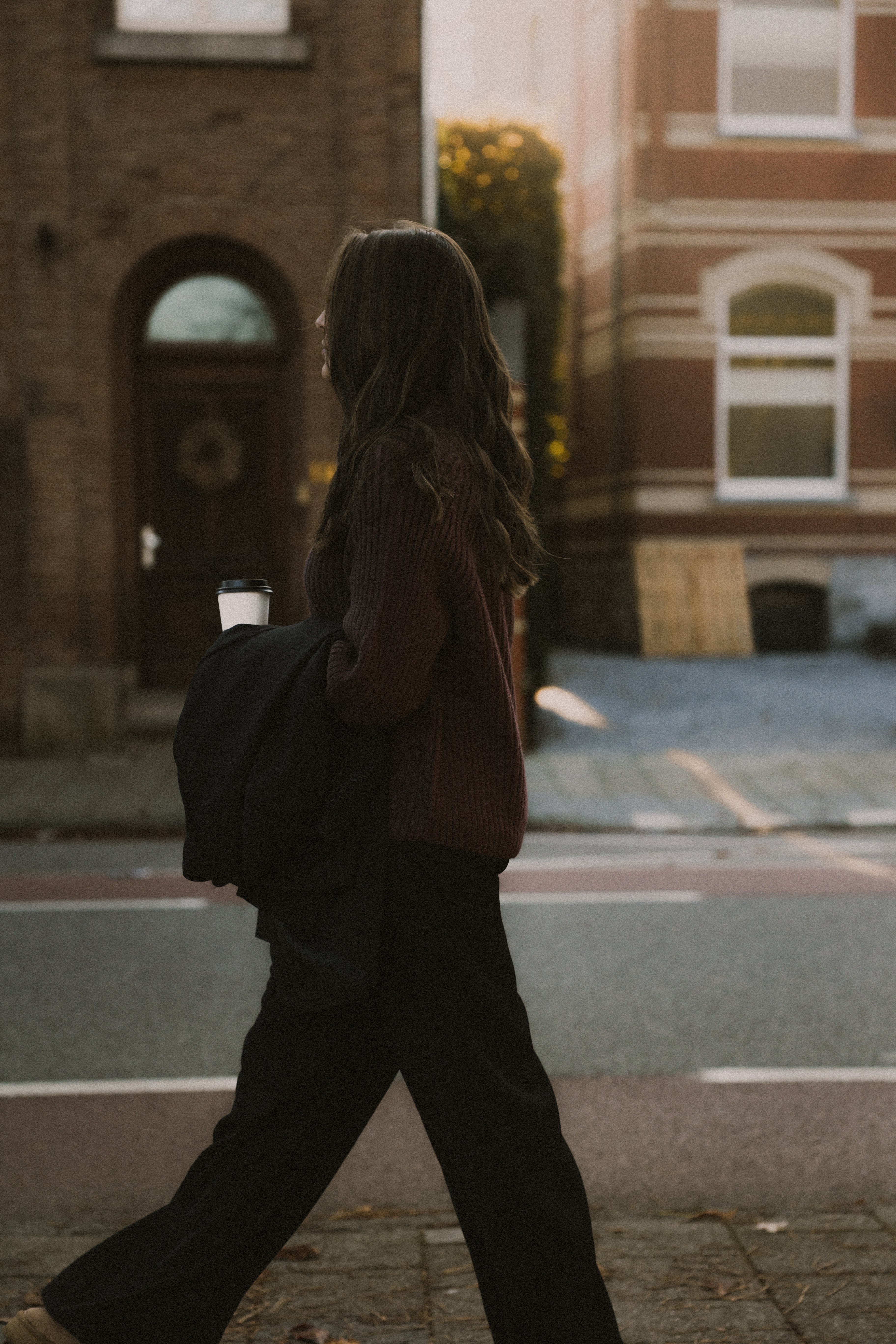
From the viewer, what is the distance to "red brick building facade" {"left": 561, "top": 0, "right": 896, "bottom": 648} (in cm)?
1823

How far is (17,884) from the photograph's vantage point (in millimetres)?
7348

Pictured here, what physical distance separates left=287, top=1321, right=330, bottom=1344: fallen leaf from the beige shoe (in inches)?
22.8

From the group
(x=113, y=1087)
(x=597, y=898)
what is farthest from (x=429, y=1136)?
(x=597, y=898)

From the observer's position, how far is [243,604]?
243 cm

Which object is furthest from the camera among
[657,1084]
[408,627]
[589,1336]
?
[657,1084]

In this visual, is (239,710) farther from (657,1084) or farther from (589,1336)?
(657,1084)

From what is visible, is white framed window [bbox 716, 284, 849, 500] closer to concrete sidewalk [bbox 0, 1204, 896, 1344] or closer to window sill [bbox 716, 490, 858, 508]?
window sill [bbox 716, 490, 858, 508]

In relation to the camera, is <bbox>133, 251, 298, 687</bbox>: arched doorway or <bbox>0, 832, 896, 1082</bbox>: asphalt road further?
<bbox>133, 251, 298, 687</bbox>: arched doorway

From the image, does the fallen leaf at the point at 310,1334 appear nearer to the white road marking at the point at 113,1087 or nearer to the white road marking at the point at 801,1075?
the white road marking at the point at 113,1087

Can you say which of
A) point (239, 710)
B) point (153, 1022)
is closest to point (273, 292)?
point (153, 1022)

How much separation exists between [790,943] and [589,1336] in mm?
3975

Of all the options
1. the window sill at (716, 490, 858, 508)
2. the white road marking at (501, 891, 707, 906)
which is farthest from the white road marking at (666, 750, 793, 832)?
the window sill at (716, 490, 858, 508)

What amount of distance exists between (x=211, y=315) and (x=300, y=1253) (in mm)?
10305

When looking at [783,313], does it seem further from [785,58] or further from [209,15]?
[209,15]
